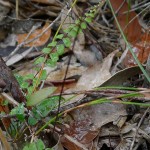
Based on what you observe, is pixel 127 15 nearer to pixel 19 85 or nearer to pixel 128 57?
pixel 128 57

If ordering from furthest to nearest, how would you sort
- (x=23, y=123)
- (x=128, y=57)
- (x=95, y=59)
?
(x=95, y=59)
(x=128, y=57)
(x=23, y=123)

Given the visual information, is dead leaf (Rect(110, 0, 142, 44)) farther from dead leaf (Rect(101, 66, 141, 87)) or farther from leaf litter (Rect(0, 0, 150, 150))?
dead leaf (Rect(101, 66, 141, 87))

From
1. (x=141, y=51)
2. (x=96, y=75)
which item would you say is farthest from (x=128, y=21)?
(x=96, y=75)

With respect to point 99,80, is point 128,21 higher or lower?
higher

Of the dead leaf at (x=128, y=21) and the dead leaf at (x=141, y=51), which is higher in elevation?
the dead leaf at (x=128, y=21)

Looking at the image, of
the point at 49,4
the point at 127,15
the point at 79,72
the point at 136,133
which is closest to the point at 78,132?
the point at 136,133

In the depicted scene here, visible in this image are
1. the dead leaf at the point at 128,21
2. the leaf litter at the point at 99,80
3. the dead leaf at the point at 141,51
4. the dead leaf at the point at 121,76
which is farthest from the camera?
the dead leaf at the point at 128,21

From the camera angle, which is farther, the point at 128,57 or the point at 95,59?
the point at 95,59

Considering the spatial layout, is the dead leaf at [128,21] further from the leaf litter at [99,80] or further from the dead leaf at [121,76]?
the dead leaf at [121,76]

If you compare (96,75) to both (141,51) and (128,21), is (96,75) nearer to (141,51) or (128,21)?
(141,51)

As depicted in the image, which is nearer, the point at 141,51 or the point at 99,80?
the point at 99,80

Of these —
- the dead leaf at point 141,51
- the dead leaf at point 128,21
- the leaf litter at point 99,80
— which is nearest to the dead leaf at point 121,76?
the leaf litter at point 99,80
